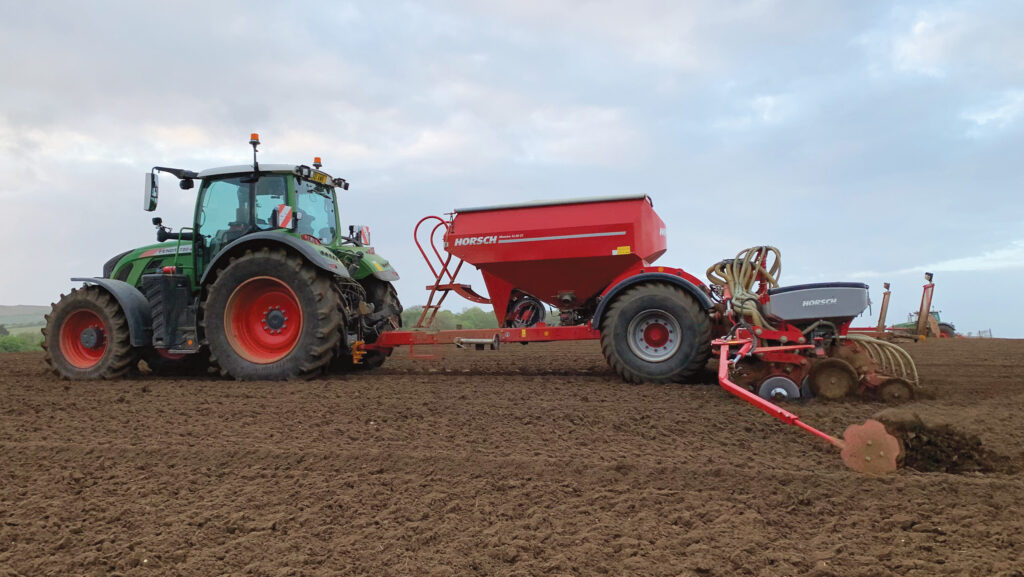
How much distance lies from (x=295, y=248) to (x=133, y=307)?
81.4 inches

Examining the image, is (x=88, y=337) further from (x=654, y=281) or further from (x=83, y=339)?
(x=654, y=281)

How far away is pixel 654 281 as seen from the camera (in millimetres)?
6516

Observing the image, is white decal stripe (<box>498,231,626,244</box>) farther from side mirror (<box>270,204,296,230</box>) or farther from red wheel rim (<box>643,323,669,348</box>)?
side mirror (<box>270,204,296,230</box>)

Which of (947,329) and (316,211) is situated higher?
(316,211)

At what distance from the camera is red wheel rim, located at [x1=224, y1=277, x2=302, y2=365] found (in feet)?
23.0

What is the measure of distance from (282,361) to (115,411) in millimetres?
1762

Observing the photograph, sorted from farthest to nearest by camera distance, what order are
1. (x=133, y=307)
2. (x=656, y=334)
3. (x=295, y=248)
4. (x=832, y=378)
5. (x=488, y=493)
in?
1. (x=133, y=307)
2. (x=295, y=248)
3. (x=656, y=334)
4. (x=832, y=378)
5. (x=488, y=493)

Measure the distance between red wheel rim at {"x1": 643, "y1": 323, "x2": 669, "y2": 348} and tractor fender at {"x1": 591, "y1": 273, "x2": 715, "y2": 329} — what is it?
16.3 inches

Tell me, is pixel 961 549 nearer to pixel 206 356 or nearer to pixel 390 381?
pixel 390 381

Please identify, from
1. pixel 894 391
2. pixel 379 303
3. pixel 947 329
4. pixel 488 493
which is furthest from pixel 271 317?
pixel 947 329

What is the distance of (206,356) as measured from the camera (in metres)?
8.45

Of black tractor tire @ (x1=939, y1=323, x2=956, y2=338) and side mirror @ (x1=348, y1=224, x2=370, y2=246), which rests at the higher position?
side mirror @ (x1=348, y1=224, x2=370, y2=246)

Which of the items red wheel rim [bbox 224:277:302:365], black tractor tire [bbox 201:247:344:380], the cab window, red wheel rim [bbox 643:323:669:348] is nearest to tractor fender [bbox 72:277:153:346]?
black tractor tire [bbox 201:247:344:380]

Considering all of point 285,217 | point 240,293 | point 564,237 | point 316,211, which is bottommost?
point 240,293
